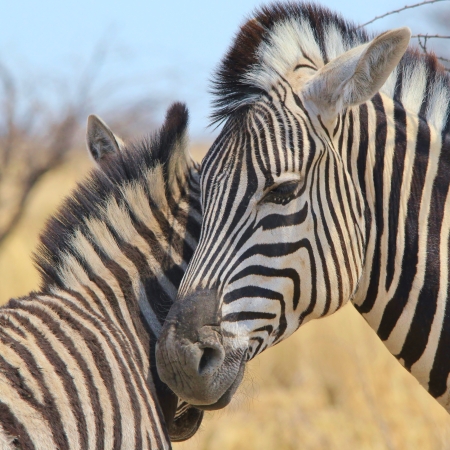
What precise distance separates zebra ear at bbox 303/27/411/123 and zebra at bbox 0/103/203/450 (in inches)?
36.1

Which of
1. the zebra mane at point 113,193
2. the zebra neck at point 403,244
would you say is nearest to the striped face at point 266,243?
the zebra neck at point 403,244

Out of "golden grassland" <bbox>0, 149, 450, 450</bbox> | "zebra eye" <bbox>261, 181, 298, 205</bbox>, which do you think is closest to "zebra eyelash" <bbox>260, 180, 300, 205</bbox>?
"zebra eye" <bbox>261, 181, 298, 205</bbox>

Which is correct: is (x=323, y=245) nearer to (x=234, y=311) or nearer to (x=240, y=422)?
(x=234, y=311)

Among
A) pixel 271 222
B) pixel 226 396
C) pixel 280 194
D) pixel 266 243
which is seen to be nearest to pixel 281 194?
pixel 280 194

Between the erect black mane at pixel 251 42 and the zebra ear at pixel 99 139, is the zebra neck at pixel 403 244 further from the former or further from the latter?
the zebra ear at pixel 99 139

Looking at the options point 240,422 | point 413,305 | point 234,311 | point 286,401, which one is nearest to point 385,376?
point 286,401

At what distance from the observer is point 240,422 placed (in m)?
9.62

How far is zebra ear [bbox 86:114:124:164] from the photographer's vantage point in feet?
14.7

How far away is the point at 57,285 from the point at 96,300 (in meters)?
0.26

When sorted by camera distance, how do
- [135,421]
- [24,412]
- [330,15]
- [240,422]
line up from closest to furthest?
[24,412] → [135,421] → [330,15] → [240,422]

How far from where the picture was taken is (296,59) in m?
3.62

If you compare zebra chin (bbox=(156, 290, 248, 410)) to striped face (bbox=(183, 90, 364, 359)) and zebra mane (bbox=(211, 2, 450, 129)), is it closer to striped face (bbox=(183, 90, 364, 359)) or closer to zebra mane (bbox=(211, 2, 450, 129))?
striped face (bbox=(183, 90, 364, 359))

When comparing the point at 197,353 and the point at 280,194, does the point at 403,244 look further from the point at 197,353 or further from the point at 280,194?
the point at 197,353

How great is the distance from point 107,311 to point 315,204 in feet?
4.02
